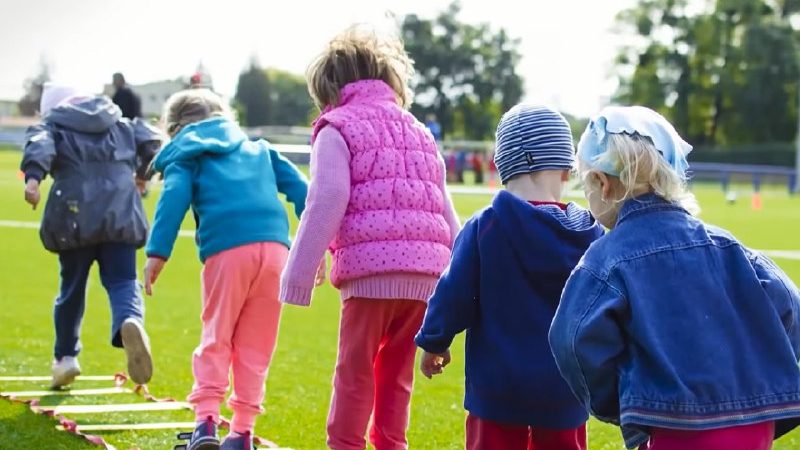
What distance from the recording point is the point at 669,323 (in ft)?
9.13

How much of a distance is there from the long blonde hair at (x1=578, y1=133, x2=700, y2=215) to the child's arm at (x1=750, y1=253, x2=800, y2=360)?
0.25 metres

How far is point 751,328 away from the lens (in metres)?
2.84

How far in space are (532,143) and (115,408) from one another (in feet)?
10.3

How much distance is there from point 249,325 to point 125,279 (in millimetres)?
1580

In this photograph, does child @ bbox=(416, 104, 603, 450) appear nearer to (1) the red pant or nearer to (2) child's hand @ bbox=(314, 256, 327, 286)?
(1) the red pant

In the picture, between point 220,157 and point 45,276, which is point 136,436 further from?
point 45,276

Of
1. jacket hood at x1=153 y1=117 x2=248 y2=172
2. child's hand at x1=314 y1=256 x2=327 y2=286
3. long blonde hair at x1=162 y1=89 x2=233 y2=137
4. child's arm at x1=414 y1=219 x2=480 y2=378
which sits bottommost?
child's hand at x1=314 y1=256 x2=327 y2=286

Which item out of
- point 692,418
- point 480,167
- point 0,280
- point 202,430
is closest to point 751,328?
point 692,418

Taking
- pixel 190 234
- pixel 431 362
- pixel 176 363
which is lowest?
pixel 190 234

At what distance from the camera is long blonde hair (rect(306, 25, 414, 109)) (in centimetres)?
469

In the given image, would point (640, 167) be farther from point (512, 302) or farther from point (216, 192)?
point (216, 192)

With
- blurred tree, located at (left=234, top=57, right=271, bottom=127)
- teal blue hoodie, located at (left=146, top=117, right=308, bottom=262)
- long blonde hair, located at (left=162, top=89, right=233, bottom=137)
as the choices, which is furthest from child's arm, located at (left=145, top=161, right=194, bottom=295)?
blurred tree, located at (left=234, top=57, right=271, bottom=127)

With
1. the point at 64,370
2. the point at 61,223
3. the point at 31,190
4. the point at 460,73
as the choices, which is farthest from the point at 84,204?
the point at 460,73

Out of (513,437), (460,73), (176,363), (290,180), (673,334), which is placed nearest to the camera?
(673,334)
